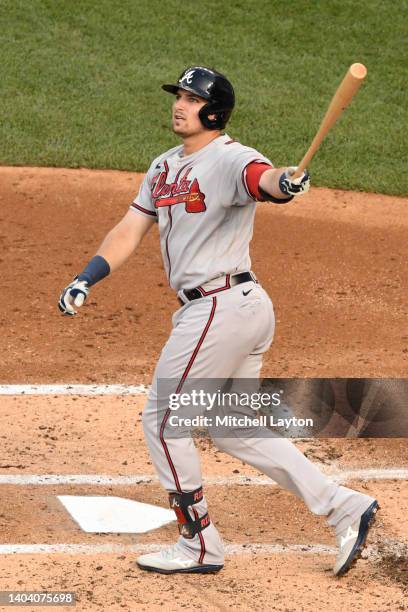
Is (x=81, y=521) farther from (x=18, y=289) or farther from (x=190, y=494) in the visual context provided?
(x=18, y=289)

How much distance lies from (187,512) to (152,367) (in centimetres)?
234

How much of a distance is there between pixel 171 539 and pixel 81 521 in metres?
0.45

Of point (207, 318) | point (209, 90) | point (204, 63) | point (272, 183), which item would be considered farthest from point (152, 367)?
point (204, 63)

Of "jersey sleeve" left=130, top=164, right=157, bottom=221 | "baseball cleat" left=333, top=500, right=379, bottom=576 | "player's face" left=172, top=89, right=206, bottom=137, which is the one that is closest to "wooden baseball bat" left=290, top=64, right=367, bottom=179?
"player's face" left=172, top=89, right=206, bottom=137

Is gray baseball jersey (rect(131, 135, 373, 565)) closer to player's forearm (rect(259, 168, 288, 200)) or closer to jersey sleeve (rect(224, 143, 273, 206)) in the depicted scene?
jersey sleeve (rect(224, 143, 273, 206))

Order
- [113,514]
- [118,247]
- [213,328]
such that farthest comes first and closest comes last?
1. [113,514]
2. [118,247]
3. [213,328]

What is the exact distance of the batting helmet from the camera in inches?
203

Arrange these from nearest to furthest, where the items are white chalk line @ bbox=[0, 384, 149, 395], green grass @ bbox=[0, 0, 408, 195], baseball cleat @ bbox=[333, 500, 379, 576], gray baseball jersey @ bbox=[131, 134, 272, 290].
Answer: gray baseball jersey @ bbox=[131, 134, 272, 290], baseball cleat @ bbox=[333, 500, 379, 576], white chalk line @ bbox=[0, 384, 149, 395], green grass @ bbox=[0, 0, 408, 195]

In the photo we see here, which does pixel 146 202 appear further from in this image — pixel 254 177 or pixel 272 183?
pixel 272 183

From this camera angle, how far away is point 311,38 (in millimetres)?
13484

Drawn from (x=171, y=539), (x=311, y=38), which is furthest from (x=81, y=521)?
(x=311, y=38)

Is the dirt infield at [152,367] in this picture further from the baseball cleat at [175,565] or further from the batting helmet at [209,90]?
the batting helmet at [209,90]

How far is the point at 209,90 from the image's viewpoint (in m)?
5.15

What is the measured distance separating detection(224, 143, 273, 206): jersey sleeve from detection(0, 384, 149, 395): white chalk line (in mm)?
2322
